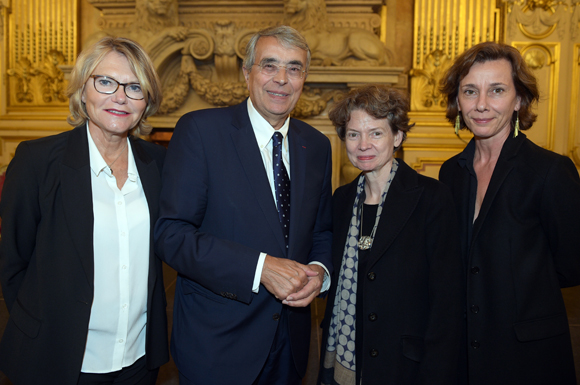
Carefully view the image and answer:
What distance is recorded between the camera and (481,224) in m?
1.60

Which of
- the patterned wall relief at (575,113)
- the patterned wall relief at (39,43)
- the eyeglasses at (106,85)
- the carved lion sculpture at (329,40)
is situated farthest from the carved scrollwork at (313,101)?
the eyeglasses at (106,85)

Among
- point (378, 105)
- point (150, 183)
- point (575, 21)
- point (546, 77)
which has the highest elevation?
point (575, 21)

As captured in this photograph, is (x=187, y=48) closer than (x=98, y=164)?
No

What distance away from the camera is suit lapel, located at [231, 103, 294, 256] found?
1.53m

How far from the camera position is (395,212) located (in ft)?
5.11

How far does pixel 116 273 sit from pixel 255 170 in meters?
0.61

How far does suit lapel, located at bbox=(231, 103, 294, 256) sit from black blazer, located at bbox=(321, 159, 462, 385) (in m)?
0.38

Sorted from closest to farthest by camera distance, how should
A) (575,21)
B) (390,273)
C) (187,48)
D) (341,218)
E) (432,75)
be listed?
(390,273), (341,218), (575,21), (187,48), (432,75)

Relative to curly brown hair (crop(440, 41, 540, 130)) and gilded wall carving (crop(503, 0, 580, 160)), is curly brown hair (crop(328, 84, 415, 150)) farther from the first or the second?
gilded wall carving (crop(503, 0, 580, 160))

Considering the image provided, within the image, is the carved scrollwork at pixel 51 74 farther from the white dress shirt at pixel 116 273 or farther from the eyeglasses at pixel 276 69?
the eyeglasses at pixel 276 69

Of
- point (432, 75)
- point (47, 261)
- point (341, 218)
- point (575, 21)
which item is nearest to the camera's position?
point (47, 261)

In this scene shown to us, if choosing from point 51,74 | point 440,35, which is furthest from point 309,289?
point 51,74

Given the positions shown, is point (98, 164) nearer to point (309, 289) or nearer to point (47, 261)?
point (47, 261)

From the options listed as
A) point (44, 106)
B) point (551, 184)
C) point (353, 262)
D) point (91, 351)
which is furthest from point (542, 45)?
point (44, 106)
